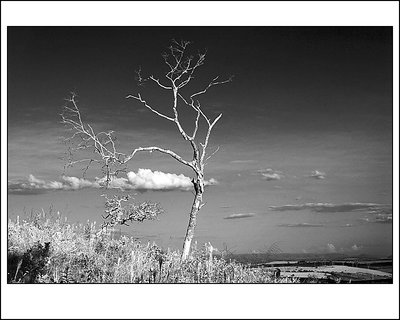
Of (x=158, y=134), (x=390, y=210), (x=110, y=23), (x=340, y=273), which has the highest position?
(x=110, y=23)

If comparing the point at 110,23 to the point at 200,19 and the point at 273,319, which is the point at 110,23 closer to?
the point at 200,19

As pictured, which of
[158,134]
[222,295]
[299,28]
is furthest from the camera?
[158,134]

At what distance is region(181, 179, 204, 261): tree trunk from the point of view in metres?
9.07

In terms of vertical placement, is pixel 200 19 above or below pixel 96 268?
above

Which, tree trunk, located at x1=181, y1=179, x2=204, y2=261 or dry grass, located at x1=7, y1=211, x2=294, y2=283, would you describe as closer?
dry grass, located at x1=7, y1=211, x2=294, y2=283

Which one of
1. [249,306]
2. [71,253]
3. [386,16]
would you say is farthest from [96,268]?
[386,16]

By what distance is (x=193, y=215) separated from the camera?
9.16m

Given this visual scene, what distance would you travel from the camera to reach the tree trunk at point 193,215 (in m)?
9.07

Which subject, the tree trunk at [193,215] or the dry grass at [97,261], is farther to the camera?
the tree trunk at [193,215]

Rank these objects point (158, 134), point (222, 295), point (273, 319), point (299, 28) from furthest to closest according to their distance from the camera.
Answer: point (158, 134) → point (299, 28) → point (222, 295) → point (273, 319)

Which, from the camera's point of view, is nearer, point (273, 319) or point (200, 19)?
point (273, 319)

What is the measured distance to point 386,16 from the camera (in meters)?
8.25

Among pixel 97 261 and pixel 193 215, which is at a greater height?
pixel 193 215

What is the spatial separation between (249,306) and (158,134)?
287 centimetres
